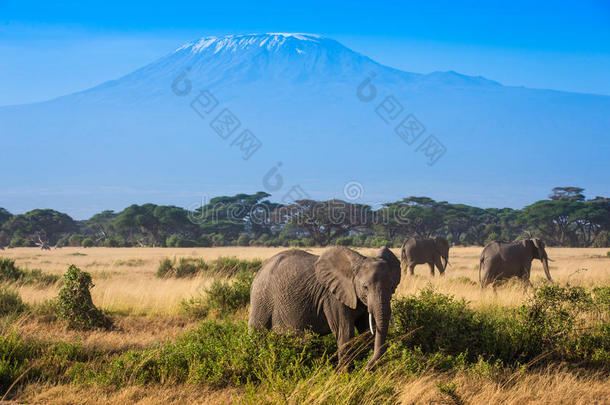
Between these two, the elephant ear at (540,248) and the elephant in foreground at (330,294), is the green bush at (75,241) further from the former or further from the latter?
the elephant in foreground at (330,294)

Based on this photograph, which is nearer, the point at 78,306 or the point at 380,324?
the point at 380,324

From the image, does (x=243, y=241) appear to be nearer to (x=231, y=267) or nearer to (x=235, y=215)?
(x=235, y=215)

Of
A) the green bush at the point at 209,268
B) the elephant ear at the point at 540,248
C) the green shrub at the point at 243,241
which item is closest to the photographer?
the elephant ear at the point at 540,248

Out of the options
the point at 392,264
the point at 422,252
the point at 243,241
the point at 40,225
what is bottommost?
the point at 243,241

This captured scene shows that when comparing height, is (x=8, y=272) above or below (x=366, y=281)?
below

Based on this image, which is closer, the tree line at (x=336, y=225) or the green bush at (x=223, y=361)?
the green bush at (x=223, y=361)

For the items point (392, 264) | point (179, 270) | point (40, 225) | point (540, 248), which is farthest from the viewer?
point (40, 225)

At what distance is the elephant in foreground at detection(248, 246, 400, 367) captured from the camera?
5.84 meters

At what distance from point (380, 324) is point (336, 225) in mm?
50051

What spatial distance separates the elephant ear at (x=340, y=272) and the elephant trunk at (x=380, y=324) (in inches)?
12.9

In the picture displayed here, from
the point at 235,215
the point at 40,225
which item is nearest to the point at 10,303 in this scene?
the point at 40,225

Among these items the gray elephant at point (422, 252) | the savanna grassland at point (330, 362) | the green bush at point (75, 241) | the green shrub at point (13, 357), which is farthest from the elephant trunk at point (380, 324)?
the green bush at point (75, 241)

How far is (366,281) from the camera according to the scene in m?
5.86

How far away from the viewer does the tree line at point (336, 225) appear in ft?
184
